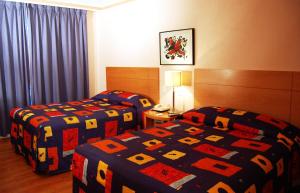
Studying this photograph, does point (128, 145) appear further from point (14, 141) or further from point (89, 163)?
point (14, 141)

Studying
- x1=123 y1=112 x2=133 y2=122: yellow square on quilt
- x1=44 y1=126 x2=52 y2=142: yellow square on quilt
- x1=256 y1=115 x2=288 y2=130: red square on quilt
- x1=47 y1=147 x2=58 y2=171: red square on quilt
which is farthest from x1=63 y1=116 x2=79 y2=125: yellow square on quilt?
x1=256 y1=115 x2=288 y2=130: red square on quilt

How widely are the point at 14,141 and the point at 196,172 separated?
308 centimetres

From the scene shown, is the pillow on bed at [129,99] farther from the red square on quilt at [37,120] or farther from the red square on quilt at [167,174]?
the red square on quilt at [167,174]

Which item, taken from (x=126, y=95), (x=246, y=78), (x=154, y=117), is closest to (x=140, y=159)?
(x=154, y=117)

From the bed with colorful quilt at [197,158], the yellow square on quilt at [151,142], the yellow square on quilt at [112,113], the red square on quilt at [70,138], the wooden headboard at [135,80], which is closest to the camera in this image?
the bed with colorful quilt at [197,158]

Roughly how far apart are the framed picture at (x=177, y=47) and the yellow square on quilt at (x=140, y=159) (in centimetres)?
182

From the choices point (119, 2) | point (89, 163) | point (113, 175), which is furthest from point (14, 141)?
point (119, 2)

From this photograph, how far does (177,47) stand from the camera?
356 centimetres

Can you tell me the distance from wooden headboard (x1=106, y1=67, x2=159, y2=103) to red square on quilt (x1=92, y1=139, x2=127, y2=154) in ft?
6.08

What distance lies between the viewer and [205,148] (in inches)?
82.9

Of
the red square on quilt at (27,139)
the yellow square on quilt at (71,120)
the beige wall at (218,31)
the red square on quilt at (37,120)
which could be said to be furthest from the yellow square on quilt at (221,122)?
the red square on quilt at (27,139)

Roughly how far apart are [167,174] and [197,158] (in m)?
0.36

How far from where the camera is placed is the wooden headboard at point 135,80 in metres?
4.01

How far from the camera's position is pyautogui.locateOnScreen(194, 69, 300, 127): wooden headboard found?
252 cm
